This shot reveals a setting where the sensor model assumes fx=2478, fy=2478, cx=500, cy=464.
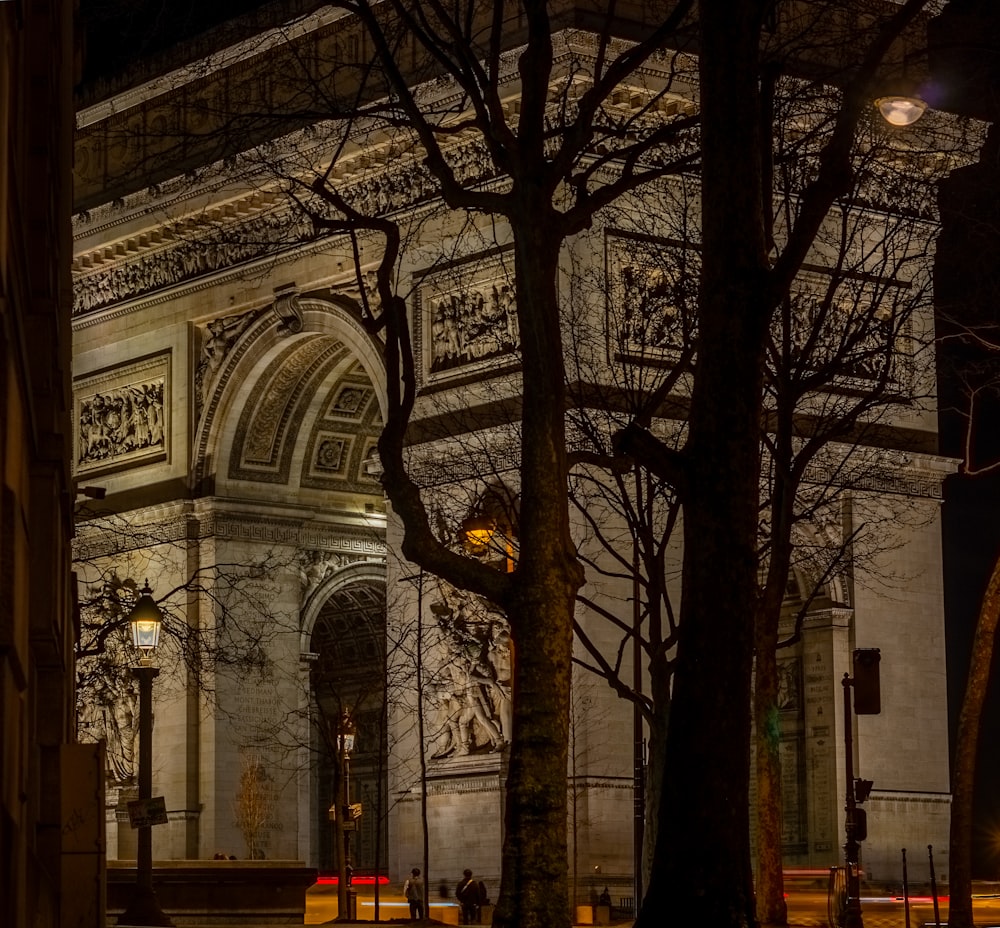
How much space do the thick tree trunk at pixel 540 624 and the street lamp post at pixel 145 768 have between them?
31.3ft

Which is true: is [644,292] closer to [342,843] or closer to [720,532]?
[342,843]

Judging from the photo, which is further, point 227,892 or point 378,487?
point 378,487

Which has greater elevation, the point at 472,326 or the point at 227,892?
the point at 472,326

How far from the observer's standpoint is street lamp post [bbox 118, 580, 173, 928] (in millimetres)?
29047

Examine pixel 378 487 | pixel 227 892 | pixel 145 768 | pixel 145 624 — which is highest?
pixel 378 487

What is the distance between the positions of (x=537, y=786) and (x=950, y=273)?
3153 cm

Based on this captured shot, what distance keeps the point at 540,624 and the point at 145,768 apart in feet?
36.7

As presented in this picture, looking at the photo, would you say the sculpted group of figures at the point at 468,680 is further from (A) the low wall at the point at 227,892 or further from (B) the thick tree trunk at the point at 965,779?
(B) the thick tree trunk at the point at 965,779

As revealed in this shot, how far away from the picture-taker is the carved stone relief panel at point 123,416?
5300cm

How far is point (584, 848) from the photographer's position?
40.4 meters

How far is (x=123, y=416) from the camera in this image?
5391 centimetres

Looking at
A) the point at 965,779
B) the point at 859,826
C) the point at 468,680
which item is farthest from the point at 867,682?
the point at 468,680

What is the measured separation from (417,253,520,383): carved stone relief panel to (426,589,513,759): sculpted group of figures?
420cm

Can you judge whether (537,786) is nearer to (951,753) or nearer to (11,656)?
(11,656)
